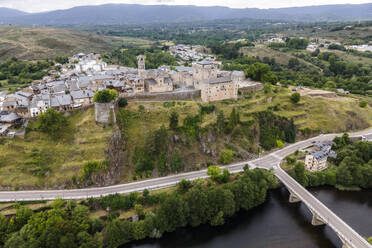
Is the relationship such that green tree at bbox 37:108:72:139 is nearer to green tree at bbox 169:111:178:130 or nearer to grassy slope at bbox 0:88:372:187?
grassy slope at bbox 0:88:372:187

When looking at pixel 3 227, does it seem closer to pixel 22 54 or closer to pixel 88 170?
pixel 88 170

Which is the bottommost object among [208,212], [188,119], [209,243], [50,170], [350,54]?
[209,243]

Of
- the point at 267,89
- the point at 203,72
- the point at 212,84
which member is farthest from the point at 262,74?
the point at 212,84

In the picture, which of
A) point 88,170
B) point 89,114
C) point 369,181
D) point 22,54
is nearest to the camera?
point 88,170

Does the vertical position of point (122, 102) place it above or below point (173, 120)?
above

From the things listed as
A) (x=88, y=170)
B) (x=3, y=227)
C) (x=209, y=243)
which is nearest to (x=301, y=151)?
(x=209, y=243)

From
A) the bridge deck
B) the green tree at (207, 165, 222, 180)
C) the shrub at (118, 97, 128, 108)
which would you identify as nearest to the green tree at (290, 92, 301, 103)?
the bridge deck

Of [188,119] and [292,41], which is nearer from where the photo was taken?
[188,119]

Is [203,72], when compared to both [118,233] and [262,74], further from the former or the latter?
[118,233]
